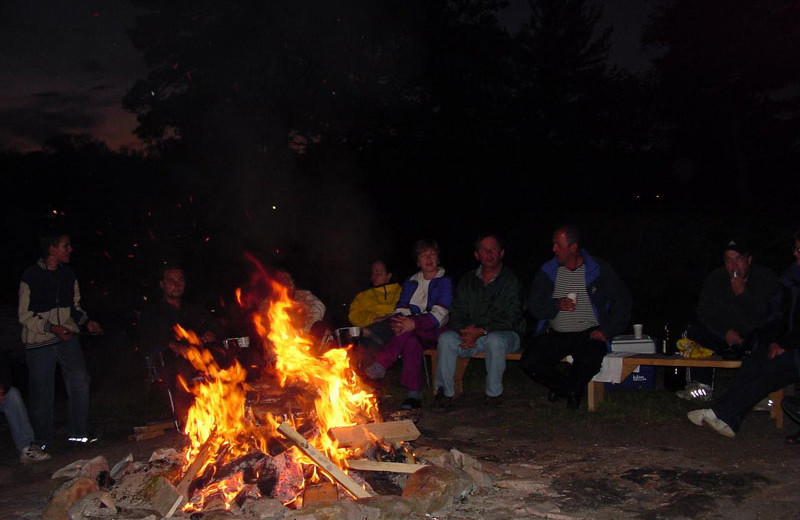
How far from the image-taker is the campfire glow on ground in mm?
4375

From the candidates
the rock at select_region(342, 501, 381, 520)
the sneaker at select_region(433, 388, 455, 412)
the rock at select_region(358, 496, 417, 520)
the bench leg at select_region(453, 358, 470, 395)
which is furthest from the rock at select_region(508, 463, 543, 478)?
the bench leg at select_region(453, 358, 470, 395)

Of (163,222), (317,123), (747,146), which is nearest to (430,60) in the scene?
(317,123)

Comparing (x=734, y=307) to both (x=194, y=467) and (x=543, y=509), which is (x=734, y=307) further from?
(x=194, y=467)

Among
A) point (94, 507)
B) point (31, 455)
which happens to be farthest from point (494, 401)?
point (31, 455)

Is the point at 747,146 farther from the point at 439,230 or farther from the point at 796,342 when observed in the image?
the point at 796,342

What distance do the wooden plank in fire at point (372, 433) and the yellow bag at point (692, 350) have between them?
112 inches

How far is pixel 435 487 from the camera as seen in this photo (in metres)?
3.99

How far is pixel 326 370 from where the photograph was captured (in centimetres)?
548

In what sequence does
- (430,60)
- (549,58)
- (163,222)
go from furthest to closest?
1. (549,58)
2. (430,60)
3. (163,222)

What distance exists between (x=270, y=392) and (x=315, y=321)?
1924 mm

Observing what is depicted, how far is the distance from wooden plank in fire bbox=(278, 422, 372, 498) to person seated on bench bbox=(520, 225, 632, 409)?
108 inches

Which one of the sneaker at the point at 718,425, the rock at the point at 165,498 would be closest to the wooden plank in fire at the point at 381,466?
the rock at the point at 165,498

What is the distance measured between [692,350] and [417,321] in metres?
2.43

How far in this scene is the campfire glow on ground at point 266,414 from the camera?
4.38 m
